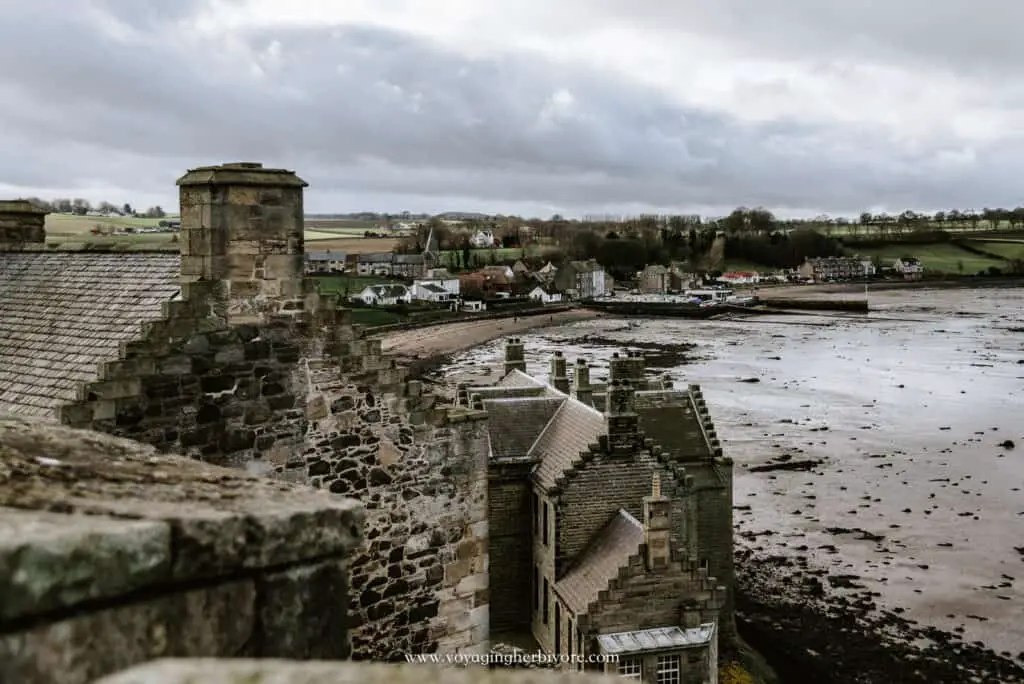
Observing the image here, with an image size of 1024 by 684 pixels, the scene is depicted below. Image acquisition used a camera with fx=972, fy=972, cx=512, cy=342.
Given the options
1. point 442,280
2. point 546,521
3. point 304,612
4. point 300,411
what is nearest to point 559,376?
point 546,521

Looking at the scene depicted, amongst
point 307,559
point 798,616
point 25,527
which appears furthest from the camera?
point 798,616

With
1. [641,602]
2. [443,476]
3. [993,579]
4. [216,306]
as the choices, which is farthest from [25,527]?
[993,579]

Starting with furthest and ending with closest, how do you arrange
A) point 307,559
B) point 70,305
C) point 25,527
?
point 70,305, point 307,559, point 25,527

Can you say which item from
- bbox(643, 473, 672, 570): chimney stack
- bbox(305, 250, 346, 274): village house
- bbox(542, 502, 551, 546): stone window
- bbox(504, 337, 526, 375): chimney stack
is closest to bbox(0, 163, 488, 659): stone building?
bbox(643, 473, 672, 570): chimney stack

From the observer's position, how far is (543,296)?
6417 inches

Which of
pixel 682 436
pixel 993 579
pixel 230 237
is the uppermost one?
Answer: pixel 230 237

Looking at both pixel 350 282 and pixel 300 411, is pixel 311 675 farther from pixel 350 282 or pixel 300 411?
pixel 350 282

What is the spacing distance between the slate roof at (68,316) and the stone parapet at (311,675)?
789 centimetres

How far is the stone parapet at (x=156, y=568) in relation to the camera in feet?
8.74

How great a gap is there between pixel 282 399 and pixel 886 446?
1896 inches

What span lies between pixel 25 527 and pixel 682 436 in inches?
887

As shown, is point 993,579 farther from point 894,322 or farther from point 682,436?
point 894,322

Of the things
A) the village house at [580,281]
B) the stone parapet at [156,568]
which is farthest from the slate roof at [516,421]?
the village house at [580,281]

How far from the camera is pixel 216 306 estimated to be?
8812 mm
